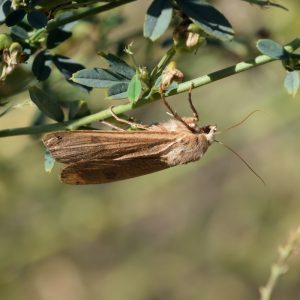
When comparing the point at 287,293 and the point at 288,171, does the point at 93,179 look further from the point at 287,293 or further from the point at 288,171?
the point at 287,293

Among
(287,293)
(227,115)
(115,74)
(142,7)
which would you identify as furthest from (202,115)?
(287,293)

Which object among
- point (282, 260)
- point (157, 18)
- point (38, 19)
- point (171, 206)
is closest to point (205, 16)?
point (157, 18)

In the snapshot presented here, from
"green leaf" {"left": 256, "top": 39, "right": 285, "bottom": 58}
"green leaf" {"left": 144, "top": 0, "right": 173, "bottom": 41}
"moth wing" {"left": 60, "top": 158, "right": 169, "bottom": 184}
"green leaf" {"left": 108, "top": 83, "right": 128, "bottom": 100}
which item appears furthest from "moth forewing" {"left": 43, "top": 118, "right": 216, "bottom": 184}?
"green leaf" {"left": 256, "top": 39, "right": 285, "bottom": 58}

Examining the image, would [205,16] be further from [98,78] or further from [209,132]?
[209,132]

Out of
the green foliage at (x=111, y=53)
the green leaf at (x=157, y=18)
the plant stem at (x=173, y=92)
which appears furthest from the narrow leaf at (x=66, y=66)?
the green leaf at (x=157, y=18)

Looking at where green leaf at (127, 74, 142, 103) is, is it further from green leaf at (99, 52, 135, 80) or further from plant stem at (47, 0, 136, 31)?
plant stem at (47, 0, 136, 31)
